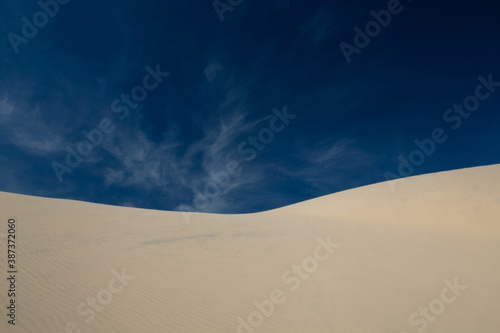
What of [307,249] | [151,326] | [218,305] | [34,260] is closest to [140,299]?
[151,326]

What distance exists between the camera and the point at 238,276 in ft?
20.8

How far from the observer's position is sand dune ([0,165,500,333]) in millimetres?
4441

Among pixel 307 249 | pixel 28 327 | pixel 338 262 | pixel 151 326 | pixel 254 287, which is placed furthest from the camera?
pixel 307 249

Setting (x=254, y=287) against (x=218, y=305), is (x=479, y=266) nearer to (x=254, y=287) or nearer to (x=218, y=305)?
(x=254, y=287)

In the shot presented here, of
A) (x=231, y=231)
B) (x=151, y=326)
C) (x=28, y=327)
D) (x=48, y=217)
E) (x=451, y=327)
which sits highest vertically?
(x=48, y=217)

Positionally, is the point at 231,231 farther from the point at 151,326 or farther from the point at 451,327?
the point at 451,327

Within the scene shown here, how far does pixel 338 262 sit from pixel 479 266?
16.5ft

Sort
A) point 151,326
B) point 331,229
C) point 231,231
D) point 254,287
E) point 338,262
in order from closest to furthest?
point 151,326 → point 254,287 → point 338,262 → point 231,231 → point 331,229

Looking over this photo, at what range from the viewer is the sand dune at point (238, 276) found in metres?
4.44

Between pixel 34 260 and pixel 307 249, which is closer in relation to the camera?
pixel 34 260

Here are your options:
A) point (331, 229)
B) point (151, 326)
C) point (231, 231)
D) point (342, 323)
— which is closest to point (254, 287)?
point (342, 323)

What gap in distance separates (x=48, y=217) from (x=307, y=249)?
1151 centimetres

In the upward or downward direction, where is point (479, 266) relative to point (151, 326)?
downward

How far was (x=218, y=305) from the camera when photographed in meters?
4.92
